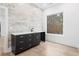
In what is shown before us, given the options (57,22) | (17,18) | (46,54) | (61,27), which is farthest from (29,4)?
(46,54)

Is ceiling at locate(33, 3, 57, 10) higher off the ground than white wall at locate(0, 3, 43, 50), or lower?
higher

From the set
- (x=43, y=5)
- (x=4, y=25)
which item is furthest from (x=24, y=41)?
(x=43, y=5)

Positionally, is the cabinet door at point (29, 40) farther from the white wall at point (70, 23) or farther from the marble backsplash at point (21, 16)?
the white wall at point (70, 23)

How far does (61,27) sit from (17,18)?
0.89m

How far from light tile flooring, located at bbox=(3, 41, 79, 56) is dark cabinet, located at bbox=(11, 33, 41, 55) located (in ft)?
0.33

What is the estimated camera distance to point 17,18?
5.62 ft

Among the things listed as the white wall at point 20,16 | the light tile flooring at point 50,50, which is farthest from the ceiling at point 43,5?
the light tile flooring at point 50,50

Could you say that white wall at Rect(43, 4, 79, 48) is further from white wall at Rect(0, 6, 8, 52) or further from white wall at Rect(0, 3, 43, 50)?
white wall at Rect(0, 6, 8, 52)

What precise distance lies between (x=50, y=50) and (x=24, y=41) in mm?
577

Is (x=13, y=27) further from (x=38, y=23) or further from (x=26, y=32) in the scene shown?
(x=38, y=23)

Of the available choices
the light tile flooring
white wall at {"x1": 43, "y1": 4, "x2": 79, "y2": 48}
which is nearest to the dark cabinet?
the light tile flooring

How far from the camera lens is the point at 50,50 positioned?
1.73 metres

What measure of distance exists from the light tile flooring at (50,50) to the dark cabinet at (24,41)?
10 cm

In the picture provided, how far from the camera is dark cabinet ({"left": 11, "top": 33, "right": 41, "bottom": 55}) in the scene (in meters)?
1.80
